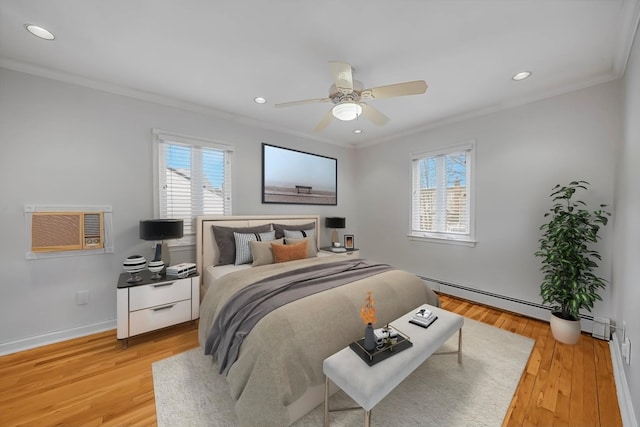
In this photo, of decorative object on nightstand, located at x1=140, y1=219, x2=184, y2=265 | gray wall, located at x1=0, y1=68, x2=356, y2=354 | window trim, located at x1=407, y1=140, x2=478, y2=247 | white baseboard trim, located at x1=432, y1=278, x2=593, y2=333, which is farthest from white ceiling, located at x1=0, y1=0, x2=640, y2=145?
white baseboard trim, located at x1=432, y1=278, x2=593, y2=333

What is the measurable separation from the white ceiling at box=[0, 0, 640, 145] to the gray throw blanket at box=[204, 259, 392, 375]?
199cm

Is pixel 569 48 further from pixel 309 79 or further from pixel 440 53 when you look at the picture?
pixel 309 79

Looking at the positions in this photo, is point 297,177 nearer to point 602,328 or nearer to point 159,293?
point 159,293

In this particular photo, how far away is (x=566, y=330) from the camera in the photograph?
233 centimetres

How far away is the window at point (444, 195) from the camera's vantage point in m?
3.45

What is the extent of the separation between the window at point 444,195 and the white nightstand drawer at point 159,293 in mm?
3466

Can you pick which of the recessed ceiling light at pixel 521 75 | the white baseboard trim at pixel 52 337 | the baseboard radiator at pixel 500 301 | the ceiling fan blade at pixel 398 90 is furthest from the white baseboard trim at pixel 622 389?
the white baseboard trim at pixel 52 337

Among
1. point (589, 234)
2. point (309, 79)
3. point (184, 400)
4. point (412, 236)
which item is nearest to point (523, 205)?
point (589, 234)

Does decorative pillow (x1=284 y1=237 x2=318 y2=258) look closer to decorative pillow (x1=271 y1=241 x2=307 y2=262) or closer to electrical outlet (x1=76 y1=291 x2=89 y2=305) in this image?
decorative pillow (x1=271 y1=241 x2=307 y2=262)

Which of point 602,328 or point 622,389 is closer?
point 622,389

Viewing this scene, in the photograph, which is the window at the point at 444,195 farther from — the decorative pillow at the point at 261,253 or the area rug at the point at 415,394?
the decorative pillow at the point at 261,253

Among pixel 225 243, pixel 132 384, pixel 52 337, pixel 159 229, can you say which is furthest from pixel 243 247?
pixel 52 337

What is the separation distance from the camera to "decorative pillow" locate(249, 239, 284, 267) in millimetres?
2912

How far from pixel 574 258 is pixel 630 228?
75cm
